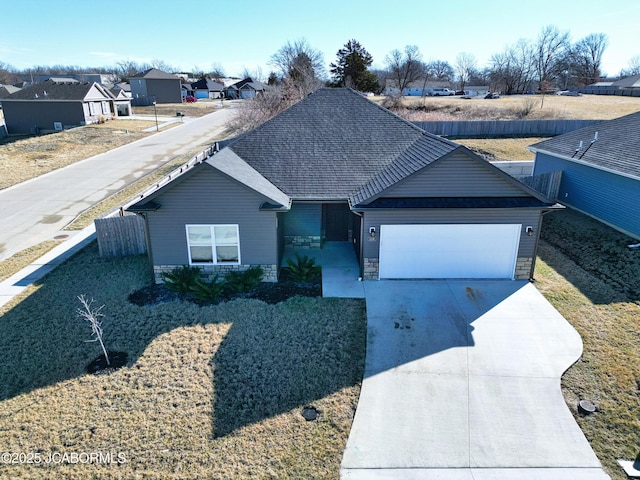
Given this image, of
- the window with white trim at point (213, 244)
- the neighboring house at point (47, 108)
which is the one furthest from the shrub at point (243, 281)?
the neighboring house at point (47, 108)

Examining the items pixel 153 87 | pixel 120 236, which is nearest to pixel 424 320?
pixel 120 236

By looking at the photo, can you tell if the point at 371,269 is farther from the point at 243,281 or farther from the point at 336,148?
the point at 336,148

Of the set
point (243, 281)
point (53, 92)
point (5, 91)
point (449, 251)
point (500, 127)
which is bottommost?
point (243, 281)

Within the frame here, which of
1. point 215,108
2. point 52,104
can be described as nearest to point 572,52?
point 215,108

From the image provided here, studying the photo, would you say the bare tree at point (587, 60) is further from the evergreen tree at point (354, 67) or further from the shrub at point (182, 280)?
the shrub at point (182, 280)

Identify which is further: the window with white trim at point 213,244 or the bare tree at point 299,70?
the bare tree at point 299,70

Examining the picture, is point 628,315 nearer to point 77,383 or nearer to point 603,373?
point 603,373

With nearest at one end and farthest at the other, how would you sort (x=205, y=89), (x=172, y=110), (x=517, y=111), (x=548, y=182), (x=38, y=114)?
(x=548, y=182)
(x=38, y=114)
(x=517, y=111)
(x=172, y=110)
(x=205, y=89)
